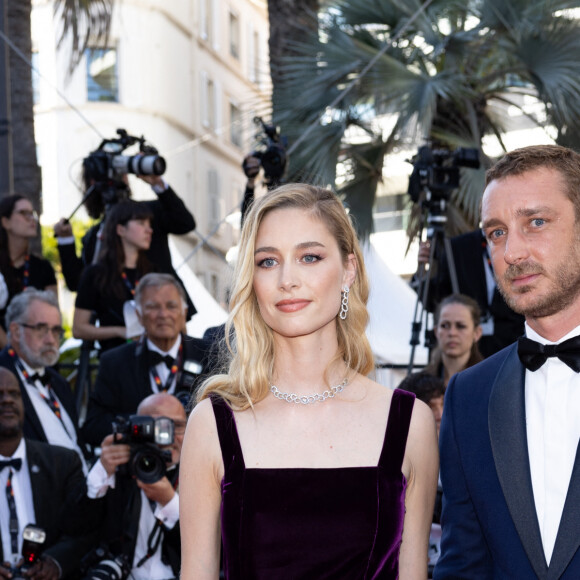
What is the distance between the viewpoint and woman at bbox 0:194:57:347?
22.1 ft

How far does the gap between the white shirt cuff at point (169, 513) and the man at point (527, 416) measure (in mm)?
2180

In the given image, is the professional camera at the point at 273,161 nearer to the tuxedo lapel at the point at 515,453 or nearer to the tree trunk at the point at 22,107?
the tree trunk at the point at 22,107

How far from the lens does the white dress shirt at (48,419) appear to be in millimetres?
5895

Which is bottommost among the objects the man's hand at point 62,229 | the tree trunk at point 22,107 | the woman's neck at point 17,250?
the woman's neck at point 17,250

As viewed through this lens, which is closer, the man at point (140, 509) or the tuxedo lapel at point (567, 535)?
the tuxedo lapel at point (567, 535)

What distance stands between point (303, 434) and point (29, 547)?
93.9 inches

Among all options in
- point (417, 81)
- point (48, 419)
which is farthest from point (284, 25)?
point (48, 419)

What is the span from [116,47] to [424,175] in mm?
20826

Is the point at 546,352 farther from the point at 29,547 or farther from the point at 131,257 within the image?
the point at 131,257

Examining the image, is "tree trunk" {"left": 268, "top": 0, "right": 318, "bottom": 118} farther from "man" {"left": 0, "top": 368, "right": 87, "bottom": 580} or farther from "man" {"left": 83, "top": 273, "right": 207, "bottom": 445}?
"man" {"left": 0, "top": 368, "right": 87, "bottom": 580}

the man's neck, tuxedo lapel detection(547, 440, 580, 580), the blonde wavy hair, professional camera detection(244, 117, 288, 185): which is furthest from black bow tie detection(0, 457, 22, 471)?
tuxedo lapel detection(547, 440, 580, 580)

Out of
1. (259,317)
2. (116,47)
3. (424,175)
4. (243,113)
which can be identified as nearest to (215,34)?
(116,47)

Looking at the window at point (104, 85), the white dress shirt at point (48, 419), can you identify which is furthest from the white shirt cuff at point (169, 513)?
the window at point (104, 85)

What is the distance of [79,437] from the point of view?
19.8ft
